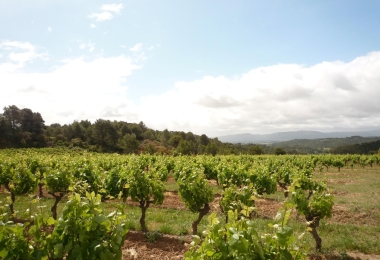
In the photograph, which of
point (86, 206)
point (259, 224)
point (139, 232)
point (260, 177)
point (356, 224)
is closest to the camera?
point (86, 206)

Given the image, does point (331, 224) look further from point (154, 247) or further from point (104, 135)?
point (104, 135)

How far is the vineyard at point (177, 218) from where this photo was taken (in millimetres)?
3098

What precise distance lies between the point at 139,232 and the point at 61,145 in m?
63.2

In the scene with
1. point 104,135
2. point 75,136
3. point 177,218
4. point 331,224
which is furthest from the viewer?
point 75,136

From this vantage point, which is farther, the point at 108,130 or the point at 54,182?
the point at 108,130

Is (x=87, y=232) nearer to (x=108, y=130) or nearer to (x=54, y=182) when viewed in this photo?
(x=54, y=182)

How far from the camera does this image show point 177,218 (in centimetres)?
1179

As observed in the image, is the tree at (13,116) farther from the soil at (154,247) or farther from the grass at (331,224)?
the soil at (154,247)

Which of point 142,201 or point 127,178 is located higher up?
point 127,178

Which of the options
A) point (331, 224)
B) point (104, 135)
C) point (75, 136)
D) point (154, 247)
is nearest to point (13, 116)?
point (75, 136)

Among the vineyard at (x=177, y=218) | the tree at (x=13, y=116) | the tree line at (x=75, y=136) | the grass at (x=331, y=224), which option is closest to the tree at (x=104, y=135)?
the tree line at (x=75, y=136)

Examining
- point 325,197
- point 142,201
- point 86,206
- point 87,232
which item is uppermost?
point 86,206

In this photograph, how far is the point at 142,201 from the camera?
10102 millimetres

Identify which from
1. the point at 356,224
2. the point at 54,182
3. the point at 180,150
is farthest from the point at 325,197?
the point at 180,150
